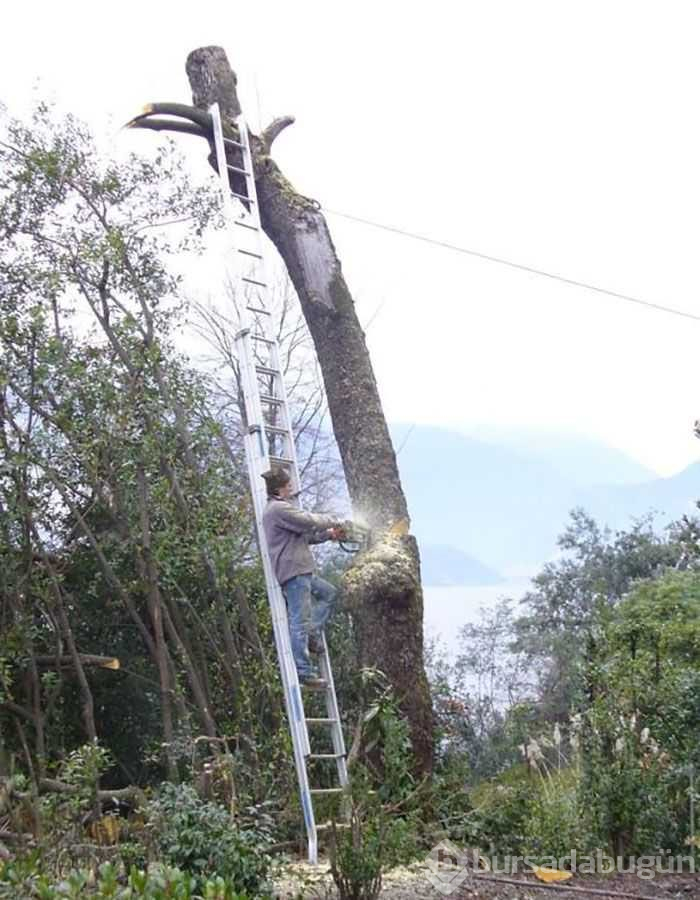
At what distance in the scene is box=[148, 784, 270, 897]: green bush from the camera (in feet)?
13.1

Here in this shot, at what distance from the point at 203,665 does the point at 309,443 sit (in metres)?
5.36

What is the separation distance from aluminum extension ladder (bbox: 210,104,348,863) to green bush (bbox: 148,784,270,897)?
98 cm

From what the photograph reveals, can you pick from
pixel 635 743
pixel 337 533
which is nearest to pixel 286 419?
pixel 337 533

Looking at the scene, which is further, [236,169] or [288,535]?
[236,169]

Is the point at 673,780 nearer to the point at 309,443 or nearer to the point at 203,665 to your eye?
the point at 203,665

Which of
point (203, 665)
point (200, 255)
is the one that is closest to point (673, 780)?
point (203, 665)

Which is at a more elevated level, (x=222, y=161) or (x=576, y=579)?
(x=222, y=161)

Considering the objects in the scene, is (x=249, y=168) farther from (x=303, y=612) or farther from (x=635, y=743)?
(x=635, y=743)

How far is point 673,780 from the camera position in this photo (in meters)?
5.71

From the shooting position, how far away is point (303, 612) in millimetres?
5445

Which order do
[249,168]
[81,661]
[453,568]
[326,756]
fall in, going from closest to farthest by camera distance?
[326,756] < [249,168] < [81,661] < [453,568]

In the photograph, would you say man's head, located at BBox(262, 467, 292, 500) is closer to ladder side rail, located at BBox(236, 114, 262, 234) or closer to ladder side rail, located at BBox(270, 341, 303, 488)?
ladder side rail, located at BBox(270, 341, 303, 488)

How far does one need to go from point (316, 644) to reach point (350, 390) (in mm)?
1910

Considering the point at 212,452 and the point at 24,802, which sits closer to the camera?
the point at 24,802
